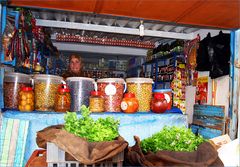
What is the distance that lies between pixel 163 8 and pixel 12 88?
1622 millimetres

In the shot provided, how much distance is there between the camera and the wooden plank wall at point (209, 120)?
3955 mm

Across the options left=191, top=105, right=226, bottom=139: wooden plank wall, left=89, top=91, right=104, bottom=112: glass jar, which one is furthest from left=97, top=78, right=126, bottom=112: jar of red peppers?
left=191, top=105, right=226, bottom=139: wooden plank wall

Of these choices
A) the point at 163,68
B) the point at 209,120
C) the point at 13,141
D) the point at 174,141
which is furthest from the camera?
the point at 163,68

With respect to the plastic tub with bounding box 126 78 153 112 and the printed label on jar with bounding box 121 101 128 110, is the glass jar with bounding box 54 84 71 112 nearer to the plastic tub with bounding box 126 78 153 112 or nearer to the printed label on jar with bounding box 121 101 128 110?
the printed label on jar with bounding box 121 101 128 110

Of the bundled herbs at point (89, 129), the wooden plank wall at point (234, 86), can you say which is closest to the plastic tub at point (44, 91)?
the bundled herbs at point (89, 129)

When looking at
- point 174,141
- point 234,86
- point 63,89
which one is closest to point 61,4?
point 63,89

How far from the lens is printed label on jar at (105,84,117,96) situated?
231 cm

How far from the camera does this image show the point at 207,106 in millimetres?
4410

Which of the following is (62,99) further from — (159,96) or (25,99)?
(159,96)

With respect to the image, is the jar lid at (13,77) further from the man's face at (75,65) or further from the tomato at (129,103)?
the man's face at (75,65)

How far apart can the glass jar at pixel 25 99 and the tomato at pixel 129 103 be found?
2.88 ft

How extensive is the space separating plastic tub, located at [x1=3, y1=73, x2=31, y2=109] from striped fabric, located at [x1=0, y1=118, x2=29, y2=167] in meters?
0.23

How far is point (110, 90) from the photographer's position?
2.31 m

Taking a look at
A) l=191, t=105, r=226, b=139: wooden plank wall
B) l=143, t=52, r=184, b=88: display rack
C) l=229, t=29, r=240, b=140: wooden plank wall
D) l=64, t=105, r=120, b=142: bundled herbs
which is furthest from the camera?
l=143, t=52, r=184, b=88: display rack
